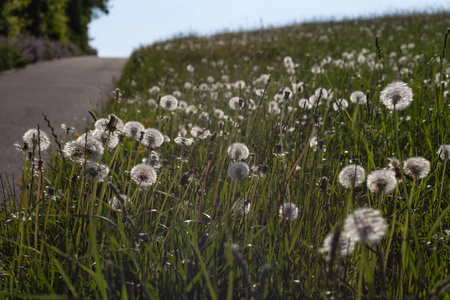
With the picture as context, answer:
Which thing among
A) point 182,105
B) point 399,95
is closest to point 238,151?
point 399,95

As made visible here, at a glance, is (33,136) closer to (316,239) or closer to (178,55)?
(316,239)

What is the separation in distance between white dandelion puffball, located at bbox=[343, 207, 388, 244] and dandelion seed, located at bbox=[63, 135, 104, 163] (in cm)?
108

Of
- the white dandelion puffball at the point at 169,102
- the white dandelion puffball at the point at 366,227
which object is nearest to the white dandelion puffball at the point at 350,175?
the white dandelion puffball at the point at 366,227

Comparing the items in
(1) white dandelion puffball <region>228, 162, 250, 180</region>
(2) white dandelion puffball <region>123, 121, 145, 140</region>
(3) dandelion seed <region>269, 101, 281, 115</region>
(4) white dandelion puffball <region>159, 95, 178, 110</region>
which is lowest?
(1) white dandelion puffball <region>228, 162, 250, 180</region>

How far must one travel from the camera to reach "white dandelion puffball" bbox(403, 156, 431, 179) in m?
1.48

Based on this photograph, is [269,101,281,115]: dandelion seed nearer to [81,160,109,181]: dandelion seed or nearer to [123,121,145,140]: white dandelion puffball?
[123,121,145,140]: white dandelion puffball

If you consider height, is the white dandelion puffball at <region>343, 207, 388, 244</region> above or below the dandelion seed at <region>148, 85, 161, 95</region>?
below

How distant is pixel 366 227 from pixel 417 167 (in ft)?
2.20

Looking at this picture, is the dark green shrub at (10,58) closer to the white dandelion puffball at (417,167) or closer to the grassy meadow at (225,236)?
the grassy meadow at (225,236)

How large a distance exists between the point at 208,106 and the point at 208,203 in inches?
101

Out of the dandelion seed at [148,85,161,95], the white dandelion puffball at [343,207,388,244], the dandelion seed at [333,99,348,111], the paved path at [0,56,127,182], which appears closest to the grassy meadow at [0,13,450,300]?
the white dandelion puffball at [343,207,388,244]

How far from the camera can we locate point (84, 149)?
1.68 meters

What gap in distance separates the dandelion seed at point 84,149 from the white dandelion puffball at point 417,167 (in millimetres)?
1218

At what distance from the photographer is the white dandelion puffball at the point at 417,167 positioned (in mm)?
1482
